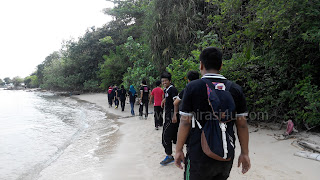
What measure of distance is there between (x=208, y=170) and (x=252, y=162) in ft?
9.53

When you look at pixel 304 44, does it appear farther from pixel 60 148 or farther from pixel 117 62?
pixel 117 62

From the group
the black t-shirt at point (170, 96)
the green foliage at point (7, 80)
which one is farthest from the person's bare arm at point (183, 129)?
the green foliage at point (7, 80)

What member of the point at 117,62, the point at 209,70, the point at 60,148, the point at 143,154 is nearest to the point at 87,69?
the point at 117,62

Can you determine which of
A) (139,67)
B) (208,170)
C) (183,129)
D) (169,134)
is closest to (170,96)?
(169,134)

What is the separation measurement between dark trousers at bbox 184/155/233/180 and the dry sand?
6.72ft

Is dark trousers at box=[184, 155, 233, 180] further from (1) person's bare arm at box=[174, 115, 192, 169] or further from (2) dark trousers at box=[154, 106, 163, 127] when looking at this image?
(2) dark trousers at box=[154, 106, 163, 127]

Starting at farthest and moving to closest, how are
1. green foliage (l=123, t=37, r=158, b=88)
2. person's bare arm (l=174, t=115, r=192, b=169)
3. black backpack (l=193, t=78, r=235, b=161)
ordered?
green foliage (l=123, t=37, r=158, b=88) → person's bare arm (l=174, t=115, r=192, b=169) → black backpack (l=193, t=78, r=235, b=161)

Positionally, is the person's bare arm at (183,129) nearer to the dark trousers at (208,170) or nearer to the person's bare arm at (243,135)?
the dark trousers at (208,170)

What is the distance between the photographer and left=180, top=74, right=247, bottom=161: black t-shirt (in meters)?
1.83

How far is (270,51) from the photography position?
5.62 meters

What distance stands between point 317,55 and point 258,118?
2280 millimetres

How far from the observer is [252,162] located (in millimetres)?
4203

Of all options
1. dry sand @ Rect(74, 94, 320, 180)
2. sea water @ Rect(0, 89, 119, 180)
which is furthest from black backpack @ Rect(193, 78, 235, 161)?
sea water @ Rect(0, 89, 119, 180)

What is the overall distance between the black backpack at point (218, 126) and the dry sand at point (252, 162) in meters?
2.25
